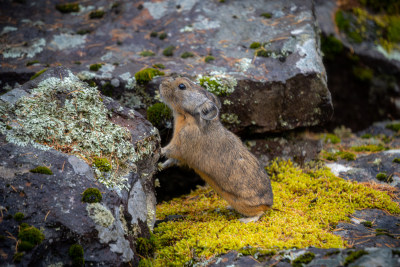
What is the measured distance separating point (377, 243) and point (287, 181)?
3056mm

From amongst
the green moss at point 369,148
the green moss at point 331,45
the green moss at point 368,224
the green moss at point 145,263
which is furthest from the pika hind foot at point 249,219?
the green moss at point 331,45

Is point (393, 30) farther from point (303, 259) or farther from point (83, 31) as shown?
point (303, 259)

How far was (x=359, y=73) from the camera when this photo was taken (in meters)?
12.1

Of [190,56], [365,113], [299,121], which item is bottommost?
[365,113]

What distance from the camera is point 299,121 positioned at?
8.77m

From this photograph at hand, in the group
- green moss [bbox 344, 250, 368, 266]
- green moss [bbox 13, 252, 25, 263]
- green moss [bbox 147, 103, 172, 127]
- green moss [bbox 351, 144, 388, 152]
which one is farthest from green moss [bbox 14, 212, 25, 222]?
green moss [bbox 351, 144, 388, 152]

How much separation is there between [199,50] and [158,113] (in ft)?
8.08

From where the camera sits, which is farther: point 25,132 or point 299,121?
point 299,121

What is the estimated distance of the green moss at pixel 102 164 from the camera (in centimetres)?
524

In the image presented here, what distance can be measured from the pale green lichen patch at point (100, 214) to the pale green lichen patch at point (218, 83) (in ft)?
13.8

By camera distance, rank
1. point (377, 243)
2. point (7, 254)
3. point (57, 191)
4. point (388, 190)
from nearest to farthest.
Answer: point (7, 254)
point (57, 191)
point (377, 243)
point (388, 190)

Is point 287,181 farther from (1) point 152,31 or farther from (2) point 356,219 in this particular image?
(1) point 152,31

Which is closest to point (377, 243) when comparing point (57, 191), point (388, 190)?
point (388, 190)

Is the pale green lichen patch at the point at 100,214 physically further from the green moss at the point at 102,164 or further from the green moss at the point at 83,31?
the green moss at the point at 83,31
